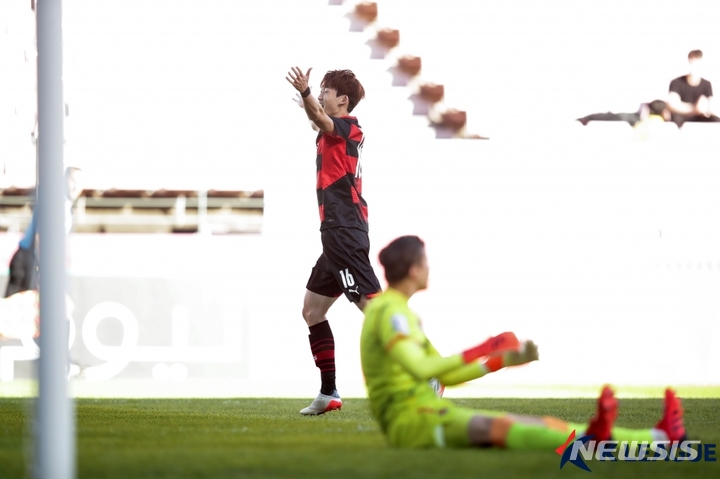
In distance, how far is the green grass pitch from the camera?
3.57 meters

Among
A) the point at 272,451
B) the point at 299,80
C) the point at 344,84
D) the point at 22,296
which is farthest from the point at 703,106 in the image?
the point at 272,451

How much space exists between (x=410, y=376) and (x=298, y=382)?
834cm

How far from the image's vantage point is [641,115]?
1491 cm

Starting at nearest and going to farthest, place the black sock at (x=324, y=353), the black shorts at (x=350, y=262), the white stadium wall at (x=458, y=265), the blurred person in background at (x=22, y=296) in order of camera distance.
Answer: the black shorts at (x=350, y=262)
the black sock at (x=324, y=353)
the blurred person in background at (x=22, y=296)
the white stadium wall at (x=458, y=265)

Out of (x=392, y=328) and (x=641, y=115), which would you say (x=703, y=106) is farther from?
(x=392, y=328)

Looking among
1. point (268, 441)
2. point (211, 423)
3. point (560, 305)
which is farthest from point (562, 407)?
point (560, 305)

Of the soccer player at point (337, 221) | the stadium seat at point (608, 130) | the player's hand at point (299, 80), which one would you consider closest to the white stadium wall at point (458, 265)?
the stadium seat at point (608, 130)

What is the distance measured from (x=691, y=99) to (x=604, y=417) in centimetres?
1162

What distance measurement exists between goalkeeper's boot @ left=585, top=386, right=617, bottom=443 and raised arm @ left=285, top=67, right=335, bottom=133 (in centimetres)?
289

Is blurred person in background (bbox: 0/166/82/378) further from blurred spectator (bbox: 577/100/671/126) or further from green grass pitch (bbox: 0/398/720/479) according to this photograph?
blurred spectator (bbox: 577/100/671/126)

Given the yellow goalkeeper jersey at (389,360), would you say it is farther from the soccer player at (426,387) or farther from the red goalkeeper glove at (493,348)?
the red goalkeeper glove at (493,348)

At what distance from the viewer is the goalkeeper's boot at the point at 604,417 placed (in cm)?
376

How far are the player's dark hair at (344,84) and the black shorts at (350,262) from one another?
0.80 metres

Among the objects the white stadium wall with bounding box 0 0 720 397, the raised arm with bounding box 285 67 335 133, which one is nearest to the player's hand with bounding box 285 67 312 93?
the raised arm with bounding box 285 67 335 133
